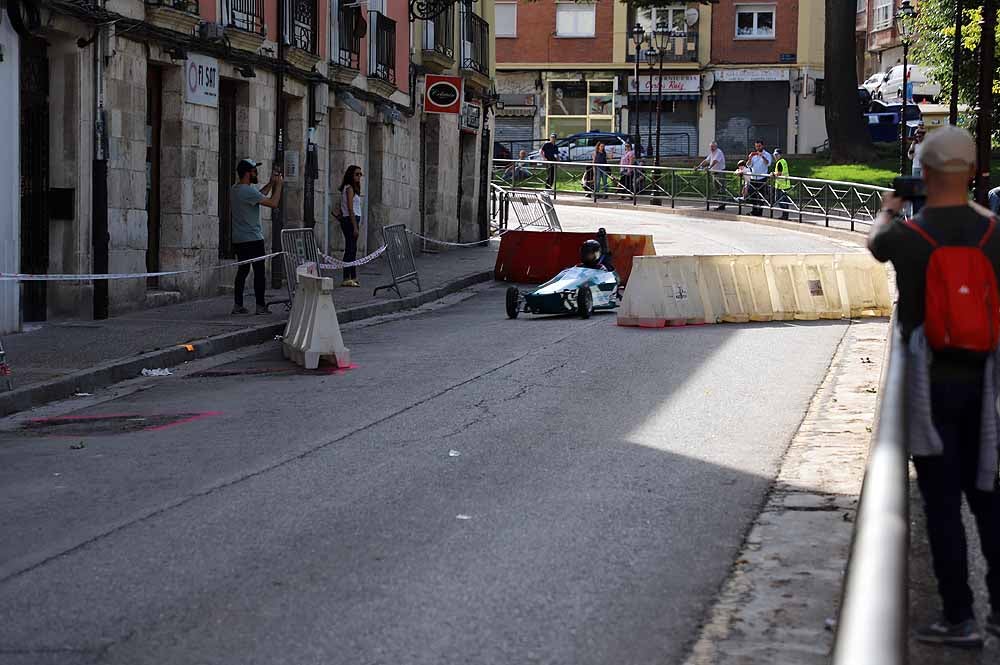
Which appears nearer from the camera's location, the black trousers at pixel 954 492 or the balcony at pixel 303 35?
the black trousers at pixel 954 492

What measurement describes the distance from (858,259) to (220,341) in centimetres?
751

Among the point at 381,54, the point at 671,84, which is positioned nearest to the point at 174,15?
the point at 381,54

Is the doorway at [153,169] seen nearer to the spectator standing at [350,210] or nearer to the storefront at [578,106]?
the spectator standing at [350,210]

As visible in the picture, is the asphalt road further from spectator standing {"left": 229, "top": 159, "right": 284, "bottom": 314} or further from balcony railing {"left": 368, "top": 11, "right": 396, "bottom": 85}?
balcony railing {"left": 368, "top": 11, "right": 396, "bottom": 85}

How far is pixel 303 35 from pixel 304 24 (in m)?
0.17

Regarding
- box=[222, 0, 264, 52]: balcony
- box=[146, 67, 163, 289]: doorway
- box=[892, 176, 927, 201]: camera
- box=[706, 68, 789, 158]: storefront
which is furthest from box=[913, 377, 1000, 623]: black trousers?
box=[706, 68, 789, 158]: storefront

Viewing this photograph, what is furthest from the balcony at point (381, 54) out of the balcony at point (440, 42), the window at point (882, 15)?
the window at point (882, 15)

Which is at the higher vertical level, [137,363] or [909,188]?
[909,188]

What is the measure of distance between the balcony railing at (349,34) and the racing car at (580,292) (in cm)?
1018

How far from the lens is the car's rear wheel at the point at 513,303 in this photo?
18422 mm

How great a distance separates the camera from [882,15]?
234 ft

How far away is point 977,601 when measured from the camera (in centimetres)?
595

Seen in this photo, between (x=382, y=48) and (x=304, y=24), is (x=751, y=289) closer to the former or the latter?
(x=304, y=24)

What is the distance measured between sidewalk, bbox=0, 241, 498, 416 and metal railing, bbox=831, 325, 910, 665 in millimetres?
9182
